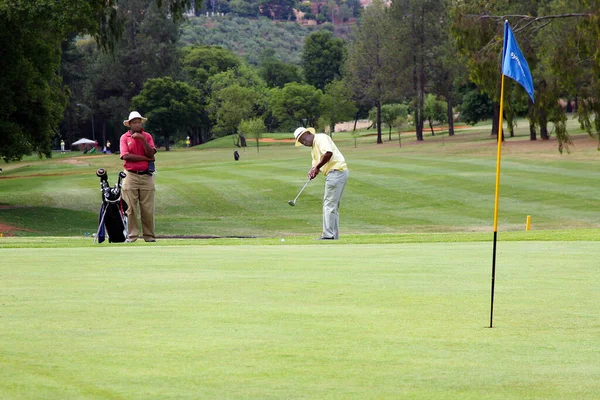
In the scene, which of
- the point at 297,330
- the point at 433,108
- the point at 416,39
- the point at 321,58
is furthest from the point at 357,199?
the point at 321,58

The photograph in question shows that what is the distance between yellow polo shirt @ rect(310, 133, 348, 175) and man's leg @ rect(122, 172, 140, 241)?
330 cm

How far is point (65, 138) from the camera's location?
458 ft

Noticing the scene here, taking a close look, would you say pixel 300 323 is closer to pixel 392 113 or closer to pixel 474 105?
pixel 474 105

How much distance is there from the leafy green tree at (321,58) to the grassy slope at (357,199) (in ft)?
390

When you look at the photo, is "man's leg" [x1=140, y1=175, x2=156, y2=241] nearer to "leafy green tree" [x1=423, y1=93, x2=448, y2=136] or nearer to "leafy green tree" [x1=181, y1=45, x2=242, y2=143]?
"leafy green tree" [x1=423, y1=93, x2=448, y2=136]

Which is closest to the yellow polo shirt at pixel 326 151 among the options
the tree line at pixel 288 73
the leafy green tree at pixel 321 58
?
the tree line at pixel 288 73

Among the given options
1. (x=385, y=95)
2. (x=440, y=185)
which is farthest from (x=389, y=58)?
(x=440, y=185)

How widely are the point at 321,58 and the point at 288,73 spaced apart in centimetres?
655

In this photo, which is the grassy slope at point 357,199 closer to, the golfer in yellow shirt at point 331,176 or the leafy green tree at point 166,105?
the golfer in yellow shirt at point 331,176

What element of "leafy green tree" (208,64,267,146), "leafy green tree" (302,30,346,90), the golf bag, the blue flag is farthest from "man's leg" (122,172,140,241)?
"leafy green tree" (302,30,346,90)

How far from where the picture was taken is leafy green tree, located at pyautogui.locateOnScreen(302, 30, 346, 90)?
572 ft

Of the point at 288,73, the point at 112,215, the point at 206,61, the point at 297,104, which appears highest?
the point at 206,61

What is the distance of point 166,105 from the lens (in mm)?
125875

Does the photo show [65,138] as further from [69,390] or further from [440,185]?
[69,390]
